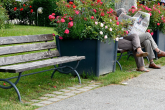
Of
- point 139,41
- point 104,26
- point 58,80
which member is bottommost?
point 58,80

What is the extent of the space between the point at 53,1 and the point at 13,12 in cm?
278

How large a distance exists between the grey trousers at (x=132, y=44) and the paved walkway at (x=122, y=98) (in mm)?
974

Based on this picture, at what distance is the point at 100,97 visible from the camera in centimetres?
409

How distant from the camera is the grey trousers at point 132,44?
5.99 metres

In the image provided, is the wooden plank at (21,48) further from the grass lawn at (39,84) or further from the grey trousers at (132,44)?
the grey trousers at (132,44)

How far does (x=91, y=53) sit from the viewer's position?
525cm

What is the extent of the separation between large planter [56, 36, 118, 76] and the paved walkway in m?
0.60

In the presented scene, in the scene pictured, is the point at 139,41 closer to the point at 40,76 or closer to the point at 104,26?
the point at 104,26

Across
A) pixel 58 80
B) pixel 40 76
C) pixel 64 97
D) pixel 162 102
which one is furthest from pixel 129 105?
pixel 40 76

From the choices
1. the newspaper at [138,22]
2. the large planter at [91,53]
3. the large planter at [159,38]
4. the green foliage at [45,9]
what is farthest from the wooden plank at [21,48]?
the green foliage at [45,9]

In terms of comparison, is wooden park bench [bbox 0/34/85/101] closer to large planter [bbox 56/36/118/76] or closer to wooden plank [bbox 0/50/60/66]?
wooden plank [bbox 0/50/60/66]

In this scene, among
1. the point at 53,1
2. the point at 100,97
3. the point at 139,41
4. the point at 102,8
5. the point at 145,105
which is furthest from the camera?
the point at 53,1

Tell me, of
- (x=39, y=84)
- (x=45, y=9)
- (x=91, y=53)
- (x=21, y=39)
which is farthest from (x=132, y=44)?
(x=45, y=9)

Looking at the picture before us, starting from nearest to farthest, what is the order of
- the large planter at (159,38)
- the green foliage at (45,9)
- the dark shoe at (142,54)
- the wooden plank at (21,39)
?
the wooden plank at (21,39)
the dark shoe at (142,54)
the large planter at (159,38)
the green foliage at (45,9)
